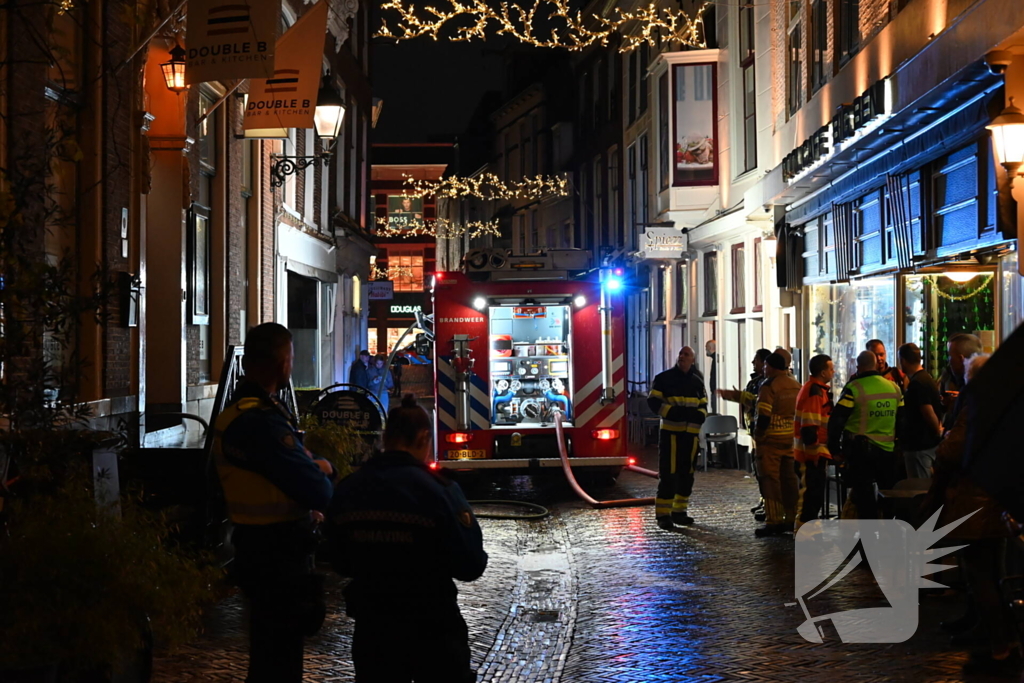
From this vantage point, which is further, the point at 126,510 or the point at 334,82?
the point at 334,82

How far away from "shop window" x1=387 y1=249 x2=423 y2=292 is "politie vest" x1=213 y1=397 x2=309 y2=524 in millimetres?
72257

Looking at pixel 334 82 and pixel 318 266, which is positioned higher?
pixel 334 82

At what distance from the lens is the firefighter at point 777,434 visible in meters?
11.8

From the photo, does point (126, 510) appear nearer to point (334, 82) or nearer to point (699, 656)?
point (699, 656)

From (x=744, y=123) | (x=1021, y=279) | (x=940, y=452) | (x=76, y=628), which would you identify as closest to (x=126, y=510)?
(x=76, y=628)

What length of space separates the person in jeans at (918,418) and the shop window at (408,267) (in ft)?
221

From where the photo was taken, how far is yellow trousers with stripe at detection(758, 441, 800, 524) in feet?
38.7

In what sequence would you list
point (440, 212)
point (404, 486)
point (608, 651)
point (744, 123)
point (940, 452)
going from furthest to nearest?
1. point (440, 212)
2. point (744, 123)
3. point (608, 651)
4. point (940, 452)
5. point (404, 486)

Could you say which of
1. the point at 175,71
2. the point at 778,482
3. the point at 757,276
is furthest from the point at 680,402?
the point at 757,276

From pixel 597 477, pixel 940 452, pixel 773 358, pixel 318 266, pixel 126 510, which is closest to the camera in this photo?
pixel 126 510

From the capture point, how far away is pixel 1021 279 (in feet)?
32.8

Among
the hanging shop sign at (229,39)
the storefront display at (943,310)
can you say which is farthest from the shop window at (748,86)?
the hanging shop sign at (229,39)

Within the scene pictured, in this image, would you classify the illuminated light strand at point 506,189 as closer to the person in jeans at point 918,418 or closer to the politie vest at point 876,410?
the person in jeans at point 918,418

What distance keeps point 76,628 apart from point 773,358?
864cm
